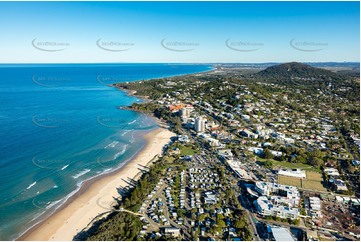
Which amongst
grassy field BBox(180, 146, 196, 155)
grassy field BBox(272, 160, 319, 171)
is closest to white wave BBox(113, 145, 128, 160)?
grassy field BBox(180, 146, 196, 155)

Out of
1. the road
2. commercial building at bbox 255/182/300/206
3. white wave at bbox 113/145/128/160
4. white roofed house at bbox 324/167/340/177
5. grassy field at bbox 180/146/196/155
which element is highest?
commercial building at bbox 255/182/300/206

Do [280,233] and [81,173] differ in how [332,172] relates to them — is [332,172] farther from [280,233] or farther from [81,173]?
[81,173]

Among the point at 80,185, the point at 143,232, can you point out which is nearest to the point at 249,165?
the point at 143,232

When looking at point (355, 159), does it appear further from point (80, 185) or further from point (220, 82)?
point (220, 82)

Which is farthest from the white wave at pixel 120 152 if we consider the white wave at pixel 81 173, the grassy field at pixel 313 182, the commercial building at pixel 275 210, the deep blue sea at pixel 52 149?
the grassy field at pixel 313 182

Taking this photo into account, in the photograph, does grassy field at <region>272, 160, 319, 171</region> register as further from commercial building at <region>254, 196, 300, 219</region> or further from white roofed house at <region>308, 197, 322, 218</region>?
commercial building at <region>254, 196, 300, 219</region>

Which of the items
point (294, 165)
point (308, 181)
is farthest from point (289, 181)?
point (294, 165)
